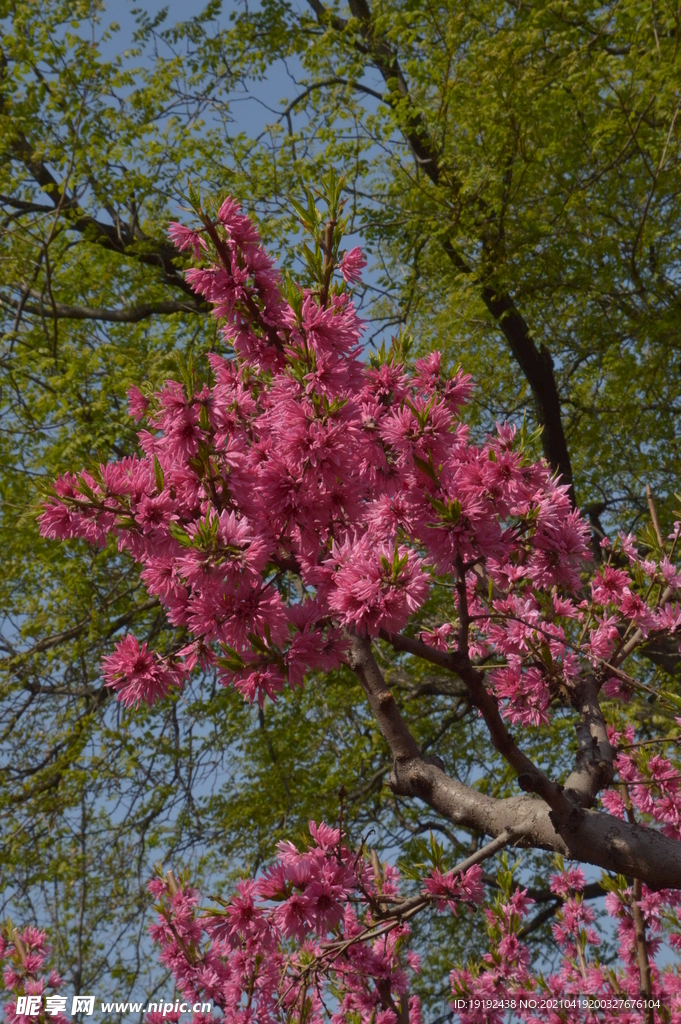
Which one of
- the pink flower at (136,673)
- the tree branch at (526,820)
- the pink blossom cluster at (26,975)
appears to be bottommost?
the pink blossom cluster at (26,975)

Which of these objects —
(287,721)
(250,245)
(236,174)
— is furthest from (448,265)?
(250,245)

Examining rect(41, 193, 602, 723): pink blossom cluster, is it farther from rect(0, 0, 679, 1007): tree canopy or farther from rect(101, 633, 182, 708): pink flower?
rect(0, 0, 679, 1007): tree canopy

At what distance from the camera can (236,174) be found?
785cm

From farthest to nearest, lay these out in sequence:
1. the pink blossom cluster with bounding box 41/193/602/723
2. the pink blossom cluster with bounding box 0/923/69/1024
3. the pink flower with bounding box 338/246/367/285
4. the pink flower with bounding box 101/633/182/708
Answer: the pink blossom cluster with bounding box 0/923/69/1024
the pink flower with bounding box 338/246/367/285
the pink flower with bounding box 101/633/182/708
the pink blossom cluster with bounding box 41/193/602/723

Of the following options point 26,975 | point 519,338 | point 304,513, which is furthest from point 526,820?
point 519,338

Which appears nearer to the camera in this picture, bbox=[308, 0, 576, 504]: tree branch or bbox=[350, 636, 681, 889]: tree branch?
bbox=[350, 636, 681, 889]: tree branch

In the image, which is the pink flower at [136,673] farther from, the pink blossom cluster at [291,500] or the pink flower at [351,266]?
the pink flower at [351,266]

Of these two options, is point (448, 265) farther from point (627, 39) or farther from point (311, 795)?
point (311, 795)

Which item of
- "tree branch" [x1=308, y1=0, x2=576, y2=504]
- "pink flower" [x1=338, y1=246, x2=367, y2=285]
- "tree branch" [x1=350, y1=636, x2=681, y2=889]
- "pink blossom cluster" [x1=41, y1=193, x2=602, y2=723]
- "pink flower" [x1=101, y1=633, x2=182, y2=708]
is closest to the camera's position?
"pink blossom cluster" [x1=41, y1=193, x2=602, y2=723]

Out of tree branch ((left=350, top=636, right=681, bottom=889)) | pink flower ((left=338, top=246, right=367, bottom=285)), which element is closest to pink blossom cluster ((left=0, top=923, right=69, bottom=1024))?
tree branch ((left=350, top=636, right=681, bottom=889))

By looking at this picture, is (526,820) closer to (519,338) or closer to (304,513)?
(304,513)

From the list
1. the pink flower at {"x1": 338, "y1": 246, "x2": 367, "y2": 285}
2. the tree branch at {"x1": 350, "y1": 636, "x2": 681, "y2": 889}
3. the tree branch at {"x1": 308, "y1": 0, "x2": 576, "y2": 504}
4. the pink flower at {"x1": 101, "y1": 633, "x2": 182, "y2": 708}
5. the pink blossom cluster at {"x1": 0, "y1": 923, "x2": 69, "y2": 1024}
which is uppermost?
the tree branch at {"x1": 308, "y1": 0, "x2": 576, "y2": 504}

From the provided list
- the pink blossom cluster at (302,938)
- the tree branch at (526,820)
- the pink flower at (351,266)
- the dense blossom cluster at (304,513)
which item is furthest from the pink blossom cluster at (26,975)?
the pink flower at (351,266)

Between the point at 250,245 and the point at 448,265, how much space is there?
5019 mm
